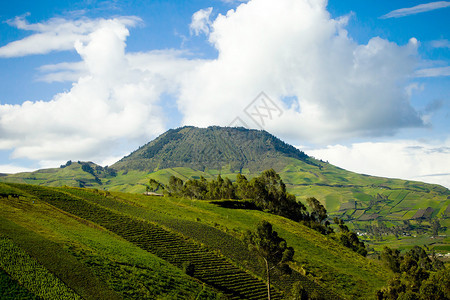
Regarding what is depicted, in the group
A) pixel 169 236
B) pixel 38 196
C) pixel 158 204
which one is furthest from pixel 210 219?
pixel 38 196

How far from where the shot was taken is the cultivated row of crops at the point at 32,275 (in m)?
31.7

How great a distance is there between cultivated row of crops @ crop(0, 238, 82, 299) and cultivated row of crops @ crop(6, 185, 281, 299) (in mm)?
19106

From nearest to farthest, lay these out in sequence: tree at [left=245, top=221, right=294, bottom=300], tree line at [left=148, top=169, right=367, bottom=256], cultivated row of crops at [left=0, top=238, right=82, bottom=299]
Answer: cultivated row of crops at [left=0, top=238, right=82, bottom=299] → tree at [left=245, top=221, right=294, bottom=300] → tree line at [left=148, top=169, right=367, bottom=256]

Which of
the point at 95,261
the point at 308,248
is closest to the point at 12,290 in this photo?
the point at 95,261

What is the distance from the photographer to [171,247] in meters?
57.4

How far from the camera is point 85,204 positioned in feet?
241

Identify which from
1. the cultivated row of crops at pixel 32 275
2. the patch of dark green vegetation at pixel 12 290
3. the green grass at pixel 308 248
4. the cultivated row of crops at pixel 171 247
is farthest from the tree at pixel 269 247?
the patch of dark green vegetation at pixel 12 290

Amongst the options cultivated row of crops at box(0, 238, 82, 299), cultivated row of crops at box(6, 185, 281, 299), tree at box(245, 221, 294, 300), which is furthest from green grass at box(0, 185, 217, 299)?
tree at box(245, 221, 294, 300)

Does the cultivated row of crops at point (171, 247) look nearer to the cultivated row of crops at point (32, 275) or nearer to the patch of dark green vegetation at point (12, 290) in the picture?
the cultivated row of crops at point (32, 275)

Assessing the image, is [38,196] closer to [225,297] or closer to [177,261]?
[177,261]

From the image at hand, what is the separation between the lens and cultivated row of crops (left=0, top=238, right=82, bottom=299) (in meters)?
31.7

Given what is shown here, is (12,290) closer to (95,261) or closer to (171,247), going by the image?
(95,261)

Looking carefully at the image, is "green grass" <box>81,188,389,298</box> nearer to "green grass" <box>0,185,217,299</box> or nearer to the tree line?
"green grass" <box>0,185,217,299</box>

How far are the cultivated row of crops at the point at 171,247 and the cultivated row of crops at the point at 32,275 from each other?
62.7 ft
